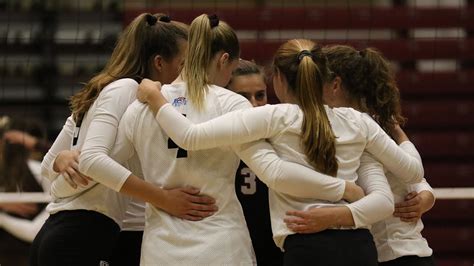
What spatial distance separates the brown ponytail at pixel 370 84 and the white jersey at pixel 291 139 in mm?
264

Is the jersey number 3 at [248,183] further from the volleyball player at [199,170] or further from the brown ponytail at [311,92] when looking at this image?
the brown ponytail at [311,92]

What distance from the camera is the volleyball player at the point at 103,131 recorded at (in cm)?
261

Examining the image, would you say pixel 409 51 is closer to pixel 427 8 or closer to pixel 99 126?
pixel 427 8

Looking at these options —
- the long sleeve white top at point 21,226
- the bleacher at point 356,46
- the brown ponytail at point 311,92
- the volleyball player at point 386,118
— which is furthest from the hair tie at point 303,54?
the bleacher at point 356,46

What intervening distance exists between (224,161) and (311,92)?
1.11 feet

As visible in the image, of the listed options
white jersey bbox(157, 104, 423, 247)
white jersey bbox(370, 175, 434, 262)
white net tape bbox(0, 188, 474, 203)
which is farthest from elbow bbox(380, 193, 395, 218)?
white net tape bbox(0, 188, 474, 203)

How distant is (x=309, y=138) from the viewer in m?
2.38

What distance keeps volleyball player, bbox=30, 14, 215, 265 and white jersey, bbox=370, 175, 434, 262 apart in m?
0.84

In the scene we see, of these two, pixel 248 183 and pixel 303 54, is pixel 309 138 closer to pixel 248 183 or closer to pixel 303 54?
pixel 303 54

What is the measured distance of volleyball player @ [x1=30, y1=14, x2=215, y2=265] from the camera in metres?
2.61

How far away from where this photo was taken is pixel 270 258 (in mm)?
2855

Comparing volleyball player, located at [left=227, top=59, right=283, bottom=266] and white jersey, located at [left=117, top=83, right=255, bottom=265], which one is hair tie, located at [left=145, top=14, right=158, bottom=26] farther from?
volleyball player, located at [left=227, top=59, right=283, bottom=266]

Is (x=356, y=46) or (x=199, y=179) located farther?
(x=356, y=46)

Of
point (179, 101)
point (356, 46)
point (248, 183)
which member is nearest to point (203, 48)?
point (179, 101)
